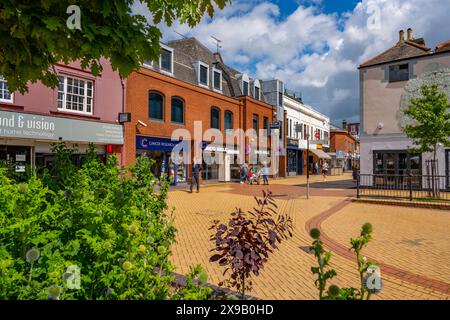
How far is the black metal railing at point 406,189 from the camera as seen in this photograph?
12770mm

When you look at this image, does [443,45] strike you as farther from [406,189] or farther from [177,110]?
[177,110]

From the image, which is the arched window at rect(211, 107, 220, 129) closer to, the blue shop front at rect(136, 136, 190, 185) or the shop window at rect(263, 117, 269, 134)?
the blue shop front at rect(136, 136, 190, 185)

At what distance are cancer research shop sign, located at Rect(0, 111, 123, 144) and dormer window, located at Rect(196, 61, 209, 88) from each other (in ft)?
30.7

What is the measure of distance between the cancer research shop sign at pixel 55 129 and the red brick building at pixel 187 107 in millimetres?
1366

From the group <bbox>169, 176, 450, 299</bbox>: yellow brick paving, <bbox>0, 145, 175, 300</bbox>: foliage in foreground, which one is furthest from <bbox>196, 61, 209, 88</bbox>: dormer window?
<bbox>0, 145, 175, 300</bbox>: foliage in foreground

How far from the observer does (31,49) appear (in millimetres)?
3176

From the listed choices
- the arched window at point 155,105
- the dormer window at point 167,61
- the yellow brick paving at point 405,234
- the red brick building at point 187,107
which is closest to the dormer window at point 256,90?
the red brick building at point 187,107

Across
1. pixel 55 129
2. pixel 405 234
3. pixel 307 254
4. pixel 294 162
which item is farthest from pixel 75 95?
pixel 294 162

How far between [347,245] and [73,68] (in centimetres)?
1449

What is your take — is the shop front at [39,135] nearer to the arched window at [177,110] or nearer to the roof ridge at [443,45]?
the arched window at [177,110]

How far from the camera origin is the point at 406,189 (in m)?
15.8

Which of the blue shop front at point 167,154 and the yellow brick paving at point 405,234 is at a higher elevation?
the blue shop front at point 167,154

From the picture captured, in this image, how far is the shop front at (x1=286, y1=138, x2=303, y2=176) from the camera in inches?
1420
